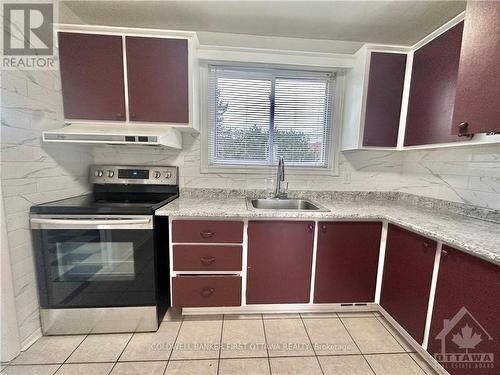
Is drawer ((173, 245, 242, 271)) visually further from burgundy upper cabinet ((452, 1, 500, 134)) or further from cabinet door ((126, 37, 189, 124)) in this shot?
burgundy upper cabinet ((452, 1, 500, 134))

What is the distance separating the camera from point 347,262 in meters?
1.72

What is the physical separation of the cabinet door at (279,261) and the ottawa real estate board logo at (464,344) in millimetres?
812

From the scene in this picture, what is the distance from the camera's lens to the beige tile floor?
4.32 ft

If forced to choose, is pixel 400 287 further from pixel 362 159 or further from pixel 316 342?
pixel 362 159

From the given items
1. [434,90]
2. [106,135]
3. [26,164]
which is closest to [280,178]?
[434,90]

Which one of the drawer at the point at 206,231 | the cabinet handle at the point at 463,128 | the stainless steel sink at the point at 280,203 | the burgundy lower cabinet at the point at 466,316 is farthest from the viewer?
the stainless steel sink at the point at 280,203

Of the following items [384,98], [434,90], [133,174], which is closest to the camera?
[434,90]

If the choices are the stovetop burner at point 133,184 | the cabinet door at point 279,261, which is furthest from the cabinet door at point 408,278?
the stovetop burner at point 133,184

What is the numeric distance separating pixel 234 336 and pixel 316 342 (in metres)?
0.58

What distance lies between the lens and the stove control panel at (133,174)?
1974mm

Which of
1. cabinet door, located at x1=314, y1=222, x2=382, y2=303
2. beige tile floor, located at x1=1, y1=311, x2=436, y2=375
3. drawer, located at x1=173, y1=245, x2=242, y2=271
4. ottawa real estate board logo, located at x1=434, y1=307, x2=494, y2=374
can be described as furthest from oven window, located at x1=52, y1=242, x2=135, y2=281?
ottawa real estate board logo, located at x1=434, y1=307, x2=494, y2=374

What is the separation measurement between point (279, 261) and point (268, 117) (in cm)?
137

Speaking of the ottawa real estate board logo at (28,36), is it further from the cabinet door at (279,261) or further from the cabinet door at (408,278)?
the cabinet door at (408,278)

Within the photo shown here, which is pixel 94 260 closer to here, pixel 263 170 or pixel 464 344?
pixel 263 170
